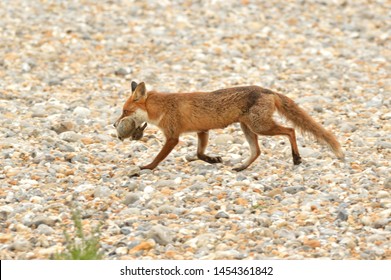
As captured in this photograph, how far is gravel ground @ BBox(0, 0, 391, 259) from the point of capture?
6742 mm

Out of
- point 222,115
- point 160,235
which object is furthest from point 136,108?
point 160,235

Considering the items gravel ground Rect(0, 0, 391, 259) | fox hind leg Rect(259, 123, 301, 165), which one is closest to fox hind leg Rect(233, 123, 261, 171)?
gravel ground Rect(0, 0, 391, 259)

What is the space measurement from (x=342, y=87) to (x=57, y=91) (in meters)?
4.34

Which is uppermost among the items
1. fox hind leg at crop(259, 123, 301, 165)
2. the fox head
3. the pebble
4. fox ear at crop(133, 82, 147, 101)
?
fox ear at crop(133, 82, 147, 101)

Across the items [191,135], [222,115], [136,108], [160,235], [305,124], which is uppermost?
[136,108]

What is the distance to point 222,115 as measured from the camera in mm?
8570

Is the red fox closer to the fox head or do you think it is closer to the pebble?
the fox head

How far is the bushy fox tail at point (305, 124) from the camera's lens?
8.60 m

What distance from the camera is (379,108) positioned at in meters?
11.1

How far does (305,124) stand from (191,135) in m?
1.98

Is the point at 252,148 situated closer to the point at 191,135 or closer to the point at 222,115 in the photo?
the point at 222,115

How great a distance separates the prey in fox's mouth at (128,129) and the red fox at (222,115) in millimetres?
71

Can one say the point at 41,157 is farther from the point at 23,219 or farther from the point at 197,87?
the point at 197,87

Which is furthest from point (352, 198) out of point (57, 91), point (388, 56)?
point (388, 56)
